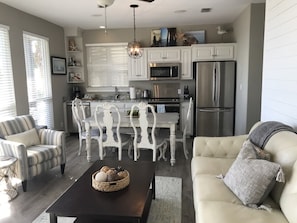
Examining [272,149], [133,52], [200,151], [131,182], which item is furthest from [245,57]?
[131,182]

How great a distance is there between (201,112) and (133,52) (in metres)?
2.26

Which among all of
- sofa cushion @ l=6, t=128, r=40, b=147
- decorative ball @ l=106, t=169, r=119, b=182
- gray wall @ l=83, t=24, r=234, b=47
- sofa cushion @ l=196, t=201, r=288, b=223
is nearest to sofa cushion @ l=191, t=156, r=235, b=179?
sofa cushion @ l=196, t=201, r=288, b=223

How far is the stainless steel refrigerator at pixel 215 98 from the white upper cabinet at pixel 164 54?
610 mm

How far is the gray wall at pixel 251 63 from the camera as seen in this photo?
4434mm

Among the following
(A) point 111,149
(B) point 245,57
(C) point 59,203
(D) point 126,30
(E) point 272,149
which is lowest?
(A) point 111,149

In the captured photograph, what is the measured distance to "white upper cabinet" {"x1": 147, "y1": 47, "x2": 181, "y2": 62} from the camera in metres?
6.10

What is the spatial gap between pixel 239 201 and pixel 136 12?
13.3ft

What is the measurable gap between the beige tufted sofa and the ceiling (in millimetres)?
2897

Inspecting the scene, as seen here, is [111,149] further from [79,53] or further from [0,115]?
[79,53]

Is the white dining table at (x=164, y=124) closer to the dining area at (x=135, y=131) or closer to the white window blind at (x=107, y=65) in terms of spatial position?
the dining area at (x=135, y=131)

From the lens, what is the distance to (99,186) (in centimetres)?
224

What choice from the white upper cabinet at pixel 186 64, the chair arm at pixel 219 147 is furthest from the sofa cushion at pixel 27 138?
the white upper cabinet at pixel 186 64

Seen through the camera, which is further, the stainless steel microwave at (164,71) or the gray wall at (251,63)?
the stainless steel microwave at (164,71)

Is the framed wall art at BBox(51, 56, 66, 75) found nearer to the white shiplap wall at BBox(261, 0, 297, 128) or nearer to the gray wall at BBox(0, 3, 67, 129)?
the gray wall at BBox(0, 3, 67, 129)
